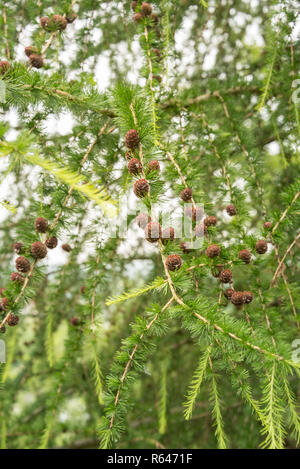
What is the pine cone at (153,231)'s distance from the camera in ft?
2.13

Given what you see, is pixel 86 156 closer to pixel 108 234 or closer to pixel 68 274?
pixel 108 234

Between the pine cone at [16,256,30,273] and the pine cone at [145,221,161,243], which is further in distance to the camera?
the pine cone at [16,256,30,273]

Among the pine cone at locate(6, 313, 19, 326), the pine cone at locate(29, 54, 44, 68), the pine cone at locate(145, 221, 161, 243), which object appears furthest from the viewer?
the pine cone at locate(29, 54, 44, 68)

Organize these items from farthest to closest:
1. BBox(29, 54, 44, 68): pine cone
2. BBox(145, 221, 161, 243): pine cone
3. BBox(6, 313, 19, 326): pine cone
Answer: BBox(29, 54, 44, 68): pine cone
BBox(6, 313, 19, 326): pine cone
BBox(145, 221, 161, 243): pine cone

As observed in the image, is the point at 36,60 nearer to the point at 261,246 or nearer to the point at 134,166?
the point at 134,166

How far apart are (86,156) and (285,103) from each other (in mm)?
845

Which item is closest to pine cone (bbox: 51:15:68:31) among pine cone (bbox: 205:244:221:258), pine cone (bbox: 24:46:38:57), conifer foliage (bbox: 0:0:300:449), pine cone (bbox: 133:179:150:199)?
conifer foliage (bbox: 0:0:300:449)

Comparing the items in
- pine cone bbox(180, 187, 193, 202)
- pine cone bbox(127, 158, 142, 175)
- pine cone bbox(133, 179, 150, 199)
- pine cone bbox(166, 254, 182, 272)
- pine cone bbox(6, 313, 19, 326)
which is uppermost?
pine cone bbox(180, 187, 193, 202)

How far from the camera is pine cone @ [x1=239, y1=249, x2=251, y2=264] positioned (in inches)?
31.4

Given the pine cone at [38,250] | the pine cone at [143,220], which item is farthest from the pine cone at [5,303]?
the pine cone at [143,220]

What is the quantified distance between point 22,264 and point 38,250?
0.18ft

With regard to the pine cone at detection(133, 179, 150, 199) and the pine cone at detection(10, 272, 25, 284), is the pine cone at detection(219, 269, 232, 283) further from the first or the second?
the pine cone at detection(10, 272, 25, 284)

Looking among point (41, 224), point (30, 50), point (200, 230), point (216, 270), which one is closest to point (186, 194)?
point (200, 230)

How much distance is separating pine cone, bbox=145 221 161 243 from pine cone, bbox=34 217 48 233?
1.02ft
